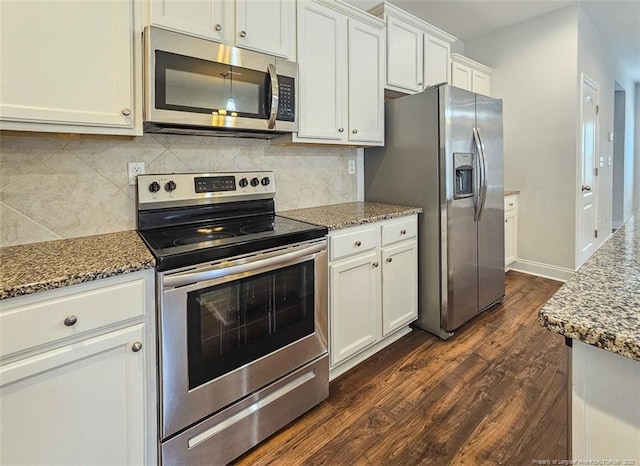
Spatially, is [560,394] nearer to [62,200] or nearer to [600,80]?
[62,200]

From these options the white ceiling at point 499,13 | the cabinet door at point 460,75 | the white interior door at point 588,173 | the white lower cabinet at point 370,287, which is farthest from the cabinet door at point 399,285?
the white interior door at point 588,173

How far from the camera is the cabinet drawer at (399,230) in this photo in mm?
2205

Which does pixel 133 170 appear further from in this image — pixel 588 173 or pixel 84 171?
pixel 588 173

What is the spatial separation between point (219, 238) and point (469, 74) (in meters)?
3.28

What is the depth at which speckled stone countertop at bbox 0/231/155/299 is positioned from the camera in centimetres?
102

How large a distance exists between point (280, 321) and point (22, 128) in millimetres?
1226

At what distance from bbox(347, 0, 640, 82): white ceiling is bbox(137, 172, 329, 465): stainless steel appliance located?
87.1 inches

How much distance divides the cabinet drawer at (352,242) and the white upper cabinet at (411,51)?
1.22 meters

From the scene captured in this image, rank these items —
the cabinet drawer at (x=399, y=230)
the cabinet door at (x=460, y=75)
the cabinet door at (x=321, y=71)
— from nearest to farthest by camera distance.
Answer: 1. the cabinet door at (x=321, y=71)
2. the cabinet drawer at (x=399, y=230)
3. the cabinet door at (x=460, y=75)

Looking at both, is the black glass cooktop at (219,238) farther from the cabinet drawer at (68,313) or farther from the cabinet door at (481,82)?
the cabinet door at (481,82)

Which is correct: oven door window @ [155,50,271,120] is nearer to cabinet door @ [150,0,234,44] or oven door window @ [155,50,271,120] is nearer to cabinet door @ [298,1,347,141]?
A: cabinet door @ [150,0,234,44]

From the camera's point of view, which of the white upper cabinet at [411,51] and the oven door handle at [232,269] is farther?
the white upper cabinet at [411,51]

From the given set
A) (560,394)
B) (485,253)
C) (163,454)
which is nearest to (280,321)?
(163,454)

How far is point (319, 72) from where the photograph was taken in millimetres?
2137
